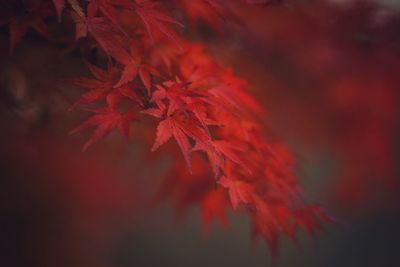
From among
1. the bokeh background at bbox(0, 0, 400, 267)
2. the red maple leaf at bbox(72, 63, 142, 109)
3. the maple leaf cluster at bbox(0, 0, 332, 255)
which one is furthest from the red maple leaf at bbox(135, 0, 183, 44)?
the bokeh background at bbox(0, 0, 400, 267)

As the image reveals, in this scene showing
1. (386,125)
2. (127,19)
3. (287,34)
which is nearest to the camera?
(127,19)

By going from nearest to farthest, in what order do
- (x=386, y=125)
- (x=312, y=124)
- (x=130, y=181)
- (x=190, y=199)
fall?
(x=190, y=199) < (x=386, y=125) < (x=312, y=124) < (x=130, y=181)

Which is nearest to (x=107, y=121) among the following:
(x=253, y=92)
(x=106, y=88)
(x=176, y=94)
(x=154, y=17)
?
(x=106, y=88)

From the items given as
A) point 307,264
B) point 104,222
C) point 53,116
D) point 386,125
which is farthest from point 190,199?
point 307,264

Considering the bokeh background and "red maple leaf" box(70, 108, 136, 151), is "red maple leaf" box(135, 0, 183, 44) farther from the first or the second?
the bokeh background

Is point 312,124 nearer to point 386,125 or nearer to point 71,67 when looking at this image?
point 386,125
